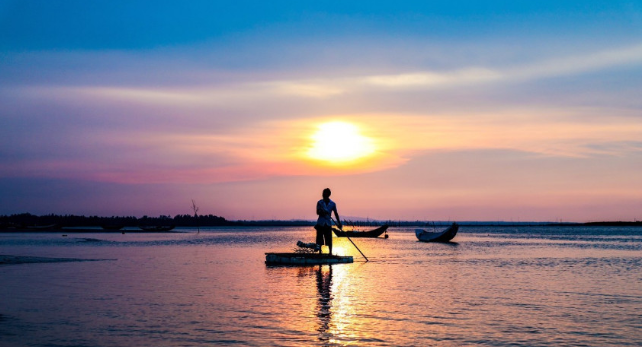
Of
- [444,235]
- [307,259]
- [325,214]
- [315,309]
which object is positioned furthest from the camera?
[444,235]

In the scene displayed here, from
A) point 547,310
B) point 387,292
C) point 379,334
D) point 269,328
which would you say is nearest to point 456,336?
point 379,334

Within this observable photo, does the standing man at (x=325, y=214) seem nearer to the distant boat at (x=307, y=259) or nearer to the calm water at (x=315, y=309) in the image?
the distant boat at (x=307, y=259)

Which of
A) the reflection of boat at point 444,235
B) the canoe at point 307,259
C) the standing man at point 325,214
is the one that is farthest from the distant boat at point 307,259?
the reflection of boat at point 444,235

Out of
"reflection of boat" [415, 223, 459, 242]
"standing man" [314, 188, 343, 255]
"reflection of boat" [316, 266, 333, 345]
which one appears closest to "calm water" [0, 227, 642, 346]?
"reflection of boat" [316, 266, 333, 345]

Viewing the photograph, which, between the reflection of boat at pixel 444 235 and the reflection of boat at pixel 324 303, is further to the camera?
the reflection of boat at pixel 444 235

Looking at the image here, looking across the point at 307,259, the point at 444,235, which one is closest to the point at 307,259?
the point at 307,259

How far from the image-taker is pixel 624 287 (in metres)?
21.4

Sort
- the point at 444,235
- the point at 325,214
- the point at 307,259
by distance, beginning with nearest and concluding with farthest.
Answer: the point at 325,214
the point at 307,259
the point at 444,235

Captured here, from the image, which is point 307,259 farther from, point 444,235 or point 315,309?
point 444,235

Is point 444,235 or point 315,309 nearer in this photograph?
point 315,309

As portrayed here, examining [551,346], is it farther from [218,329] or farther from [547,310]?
[218,329]

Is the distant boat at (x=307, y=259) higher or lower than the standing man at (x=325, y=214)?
lower

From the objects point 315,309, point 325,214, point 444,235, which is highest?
point 325,214

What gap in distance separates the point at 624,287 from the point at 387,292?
919cm
